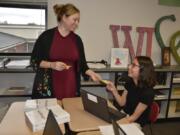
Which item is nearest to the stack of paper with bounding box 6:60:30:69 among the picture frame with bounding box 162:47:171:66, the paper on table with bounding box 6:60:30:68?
the paper on table with bounding box 6:60:30:68

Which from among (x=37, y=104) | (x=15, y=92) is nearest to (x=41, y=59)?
(x=37, y=104)

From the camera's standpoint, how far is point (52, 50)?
7.13ft

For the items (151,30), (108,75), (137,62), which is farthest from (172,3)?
(137,62)

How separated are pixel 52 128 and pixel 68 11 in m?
1.15

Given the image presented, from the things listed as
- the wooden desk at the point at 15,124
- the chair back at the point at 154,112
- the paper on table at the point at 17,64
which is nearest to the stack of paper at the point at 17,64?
the paper on table at the point at 17,64

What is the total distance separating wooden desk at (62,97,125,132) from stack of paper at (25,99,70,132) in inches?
3.2

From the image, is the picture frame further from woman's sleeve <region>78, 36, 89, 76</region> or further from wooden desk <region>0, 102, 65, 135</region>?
wooden desk <region>0, 102, 65, 135</region>

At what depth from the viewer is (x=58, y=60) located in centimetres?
218

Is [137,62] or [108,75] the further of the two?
Result: [108,75]

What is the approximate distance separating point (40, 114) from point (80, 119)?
287 mm

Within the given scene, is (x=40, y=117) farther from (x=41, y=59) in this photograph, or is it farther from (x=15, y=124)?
(x=41, y=59)

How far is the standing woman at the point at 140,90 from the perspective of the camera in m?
1.98

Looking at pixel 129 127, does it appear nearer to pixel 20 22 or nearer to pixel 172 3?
pixel 20 22

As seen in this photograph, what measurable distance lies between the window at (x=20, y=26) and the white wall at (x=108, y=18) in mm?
164
